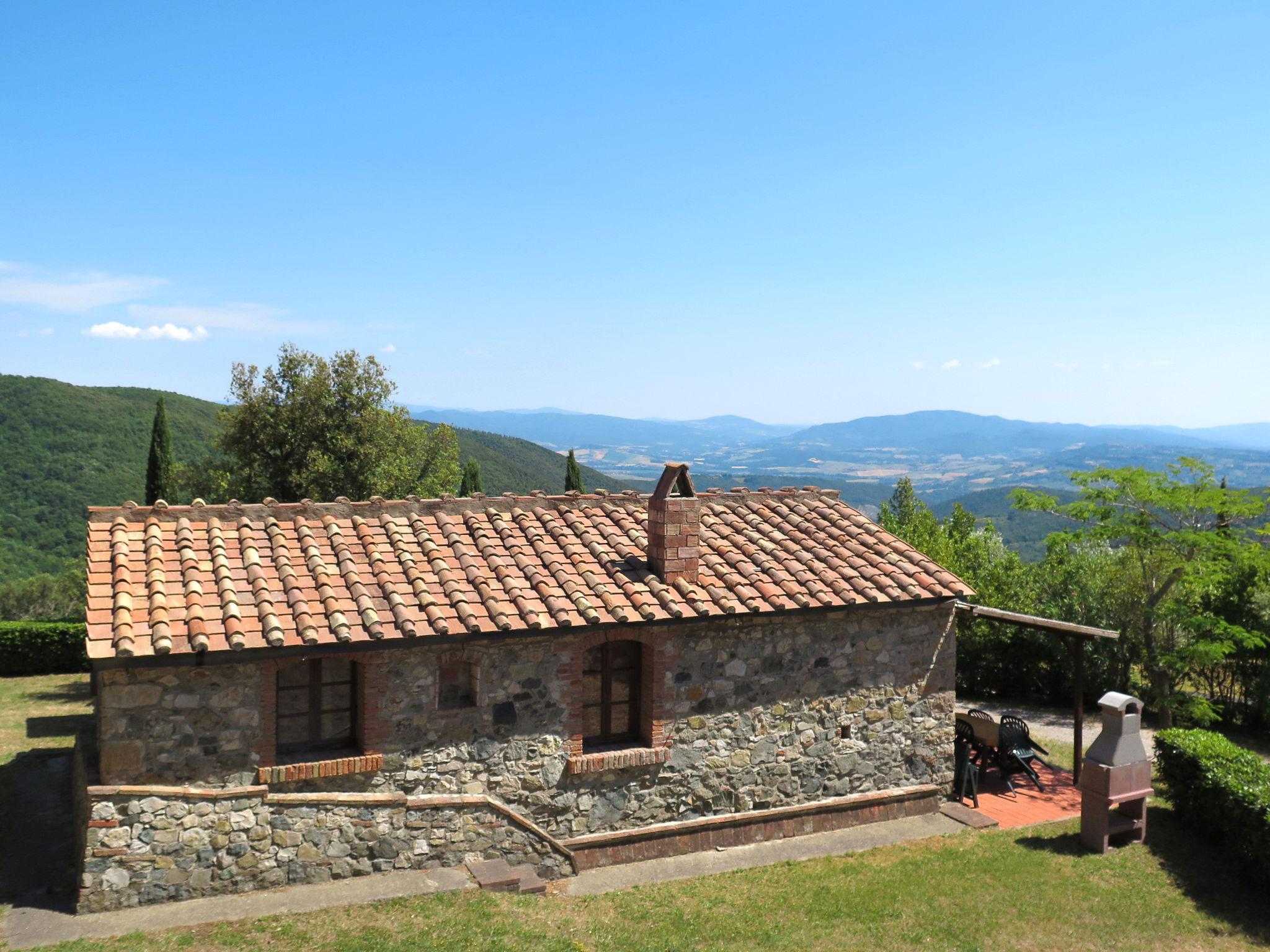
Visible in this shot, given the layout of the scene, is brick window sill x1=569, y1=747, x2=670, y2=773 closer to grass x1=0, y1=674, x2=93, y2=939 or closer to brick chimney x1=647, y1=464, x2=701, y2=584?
brick chimney x1=647, y1=464, x2=701, y2=584

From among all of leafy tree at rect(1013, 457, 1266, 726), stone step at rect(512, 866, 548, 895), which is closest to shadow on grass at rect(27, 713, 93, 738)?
stone step at rect(512, 866, 548, 895)

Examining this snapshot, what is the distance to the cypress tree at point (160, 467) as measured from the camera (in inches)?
1107

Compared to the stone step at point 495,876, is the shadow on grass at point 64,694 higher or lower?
lower

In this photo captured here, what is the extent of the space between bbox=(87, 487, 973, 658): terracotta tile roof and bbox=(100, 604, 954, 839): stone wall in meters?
0.37

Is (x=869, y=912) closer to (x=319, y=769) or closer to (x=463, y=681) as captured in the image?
(x=463, y=681)

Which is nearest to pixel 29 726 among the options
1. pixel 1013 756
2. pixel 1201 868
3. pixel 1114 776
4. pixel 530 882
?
pixel 530 882

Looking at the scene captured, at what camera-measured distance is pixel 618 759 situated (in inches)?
434

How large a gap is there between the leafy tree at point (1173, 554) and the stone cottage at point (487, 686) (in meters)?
9.29

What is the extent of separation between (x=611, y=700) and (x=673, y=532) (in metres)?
2.35

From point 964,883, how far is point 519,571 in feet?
22.1

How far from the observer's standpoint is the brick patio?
13.2 metres

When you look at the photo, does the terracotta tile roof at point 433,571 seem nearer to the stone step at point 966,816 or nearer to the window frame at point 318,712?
the window frame at point 318,712

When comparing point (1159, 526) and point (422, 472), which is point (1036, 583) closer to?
point (1159, 526)

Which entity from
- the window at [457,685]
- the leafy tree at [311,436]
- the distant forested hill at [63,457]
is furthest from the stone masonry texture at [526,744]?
the distant forested hill at [63,457]
